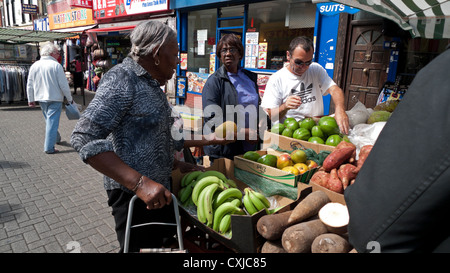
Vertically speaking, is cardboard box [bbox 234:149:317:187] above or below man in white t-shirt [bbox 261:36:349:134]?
below

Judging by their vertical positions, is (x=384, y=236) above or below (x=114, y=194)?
above

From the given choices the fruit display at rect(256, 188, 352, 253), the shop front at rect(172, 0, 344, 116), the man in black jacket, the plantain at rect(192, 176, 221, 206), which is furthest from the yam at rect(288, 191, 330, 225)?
the shop front at rect(172, 0, 344, 116)

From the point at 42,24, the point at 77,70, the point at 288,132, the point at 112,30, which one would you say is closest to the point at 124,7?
the point at 112,30

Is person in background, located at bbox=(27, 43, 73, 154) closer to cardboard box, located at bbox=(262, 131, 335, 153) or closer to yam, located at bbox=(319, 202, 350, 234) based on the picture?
cardboard box, located at bbox=(262, 131, 335, 153)

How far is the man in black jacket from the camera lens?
721 mm

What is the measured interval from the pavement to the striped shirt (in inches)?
35.0

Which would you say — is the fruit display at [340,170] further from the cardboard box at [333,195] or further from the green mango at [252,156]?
the green mango at [252,156]

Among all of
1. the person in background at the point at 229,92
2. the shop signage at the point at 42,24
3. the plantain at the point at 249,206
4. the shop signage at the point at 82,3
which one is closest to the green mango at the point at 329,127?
the person in background at the point at 229,92

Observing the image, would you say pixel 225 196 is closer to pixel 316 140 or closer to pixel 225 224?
pixel 225 224

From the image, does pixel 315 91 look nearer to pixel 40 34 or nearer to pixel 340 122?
pixel 340 122

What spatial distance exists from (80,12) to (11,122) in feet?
32.1

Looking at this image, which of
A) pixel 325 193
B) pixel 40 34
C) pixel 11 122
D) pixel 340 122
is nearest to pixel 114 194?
pixel 325 193

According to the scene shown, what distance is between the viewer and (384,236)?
829 mm
